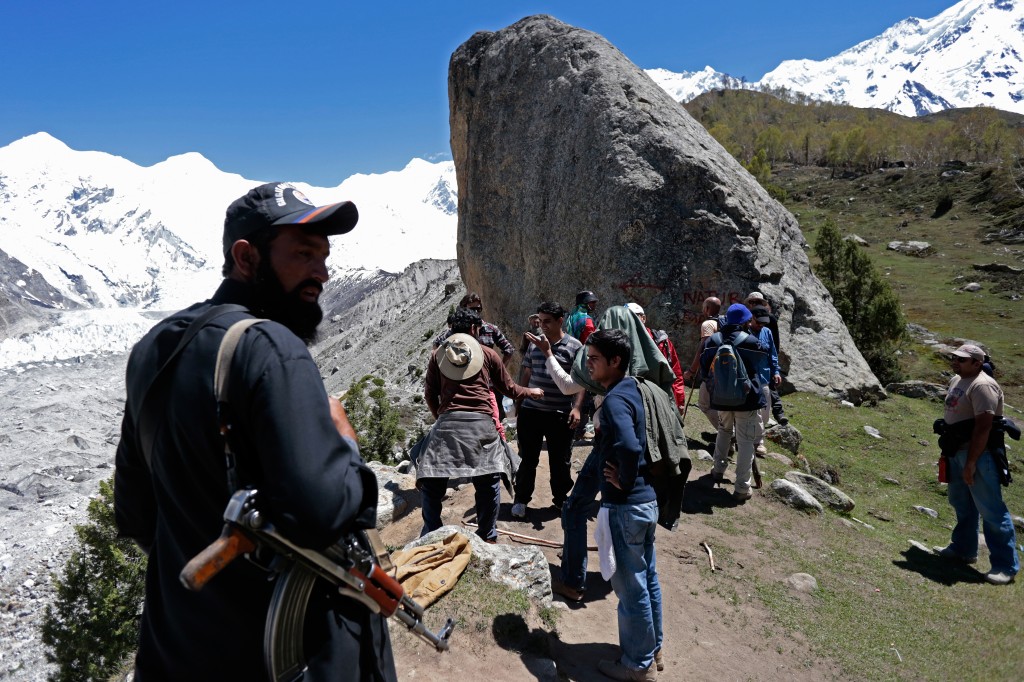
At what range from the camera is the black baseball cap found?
2.11 m

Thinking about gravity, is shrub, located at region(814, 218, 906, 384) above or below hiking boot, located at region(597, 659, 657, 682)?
above

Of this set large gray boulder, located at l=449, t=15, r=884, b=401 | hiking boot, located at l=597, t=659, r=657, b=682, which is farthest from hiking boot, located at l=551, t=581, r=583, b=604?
large gray boulder, located at l=449, t=15, r=884, b=401

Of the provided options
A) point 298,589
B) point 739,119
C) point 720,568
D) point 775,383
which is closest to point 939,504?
point 775,383

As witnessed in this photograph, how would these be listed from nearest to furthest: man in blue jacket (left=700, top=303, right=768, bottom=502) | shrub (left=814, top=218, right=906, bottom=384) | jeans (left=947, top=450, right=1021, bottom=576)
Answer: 1. jeans (left=947, top=450, right=1021, bottom=576)
2. man in blue jacket (left=700, top=303, right=768, bottom=502)
3. shrub (left=814, top=218, right=906, bottom=384)

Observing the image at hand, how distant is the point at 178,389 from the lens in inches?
74.4

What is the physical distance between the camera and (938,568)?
7.75 meters

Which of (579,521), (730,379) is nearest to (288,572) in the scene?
(579,521)

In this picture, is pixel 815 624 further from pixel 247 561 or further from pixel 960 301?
pixel 960 301

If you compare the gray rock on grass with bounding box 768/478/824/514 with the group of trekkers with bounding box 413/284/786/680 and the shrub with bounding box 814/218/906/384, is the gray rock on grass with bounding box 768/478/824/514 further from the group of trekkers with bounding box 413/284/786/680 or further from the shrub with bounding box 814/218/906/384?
the shrub with bounding box 814/218/906/384

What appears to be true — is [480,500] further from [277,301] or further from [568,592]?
[277,301]

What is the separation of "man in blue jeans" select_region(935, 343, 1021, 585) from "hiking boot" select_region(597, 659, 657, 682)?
475cm

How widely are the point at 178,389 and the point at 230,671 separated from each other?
35.9 inches

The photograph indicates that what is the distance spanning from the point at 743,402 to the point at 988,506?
112 inches

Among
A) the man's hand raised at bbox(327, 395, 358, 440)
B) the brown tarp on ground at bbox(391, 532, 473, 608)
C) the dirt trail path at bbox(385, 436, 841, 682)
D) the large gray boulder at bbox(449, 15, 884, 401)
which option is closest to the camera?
the man's hand raised at bbox(327, 395, 358, 440)
